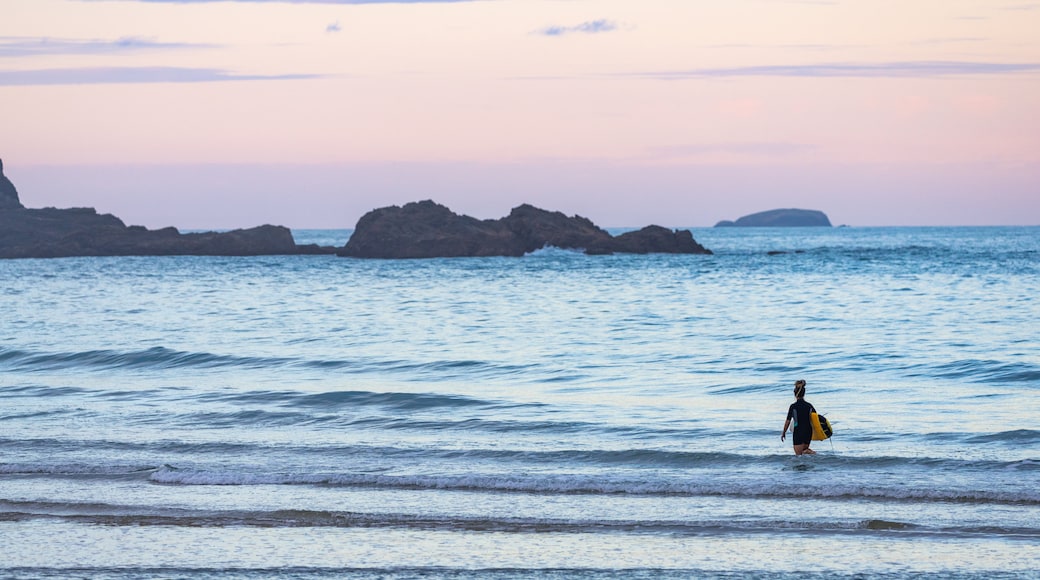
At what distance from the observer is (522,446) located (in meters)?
17.7

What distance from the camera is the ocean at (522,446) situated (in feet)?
36.3

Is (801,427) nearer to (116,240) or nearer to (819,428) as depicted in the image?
(819,428)

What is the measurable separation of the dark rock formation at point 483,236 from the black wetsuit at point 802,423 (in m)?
107

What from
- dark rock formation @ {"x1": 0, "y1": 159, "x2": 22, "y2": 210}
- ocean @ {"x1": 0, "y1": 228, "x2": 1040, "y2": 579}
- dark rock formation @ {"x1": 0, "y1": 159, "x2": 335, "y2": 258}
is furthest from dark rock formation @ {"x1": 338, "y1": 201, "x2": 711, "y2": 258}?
ocean @ {"x1": 0, "y1": 228, "x2": 1040, "y2": 579}

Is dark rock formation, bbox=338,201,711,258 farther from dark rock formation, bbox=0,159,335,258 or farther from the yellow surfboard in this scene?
the yellow surfboard

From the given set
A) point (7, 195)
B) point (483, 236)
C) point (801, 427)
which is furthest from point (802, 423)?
point (7, 195)

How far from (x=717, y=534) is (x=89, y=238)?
475ft

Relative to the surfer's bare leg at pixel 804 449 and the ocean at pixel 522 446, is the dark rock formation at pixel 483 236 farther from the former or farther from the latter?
the surfer's bare leg at pixel 804 449

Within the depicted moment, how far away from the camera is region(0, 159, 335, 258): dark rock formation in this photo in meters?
141

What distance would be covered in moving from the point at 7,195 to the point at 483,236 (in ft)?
282

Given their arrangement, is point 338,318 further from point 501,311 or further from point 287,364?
point 287,364

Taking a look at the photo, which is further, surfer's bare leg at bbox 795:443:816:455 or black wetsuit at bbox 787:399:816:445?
surfer's bare leg at bbox 795:443:816:455

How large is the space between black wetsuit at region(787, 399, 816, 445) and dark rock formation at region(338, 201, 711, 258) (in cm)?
10687

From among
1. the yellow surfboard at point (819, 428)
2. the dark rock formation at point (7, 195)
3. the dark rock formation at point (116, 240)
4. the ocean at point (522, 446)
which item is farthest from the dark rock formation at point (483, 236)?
the yellow surfboard at point (819, 428)
